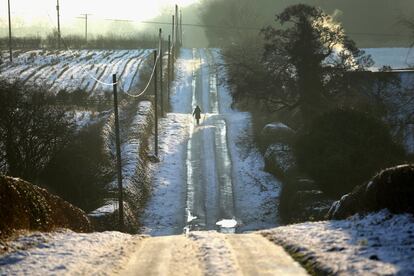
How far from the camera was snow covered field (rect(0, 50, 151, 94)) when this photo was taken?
63094 millimetres

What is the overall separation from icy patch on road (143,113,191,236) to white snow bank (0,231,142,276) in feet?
45.9

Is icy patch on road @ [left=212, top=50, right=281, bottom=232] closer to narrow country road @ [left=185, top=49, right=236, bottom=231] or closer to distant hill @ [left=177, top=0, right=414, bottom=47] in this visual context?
narrow country road @ [left=185, top=49, right=236, bottom=231]

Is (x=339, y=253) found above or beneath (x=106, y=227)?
above

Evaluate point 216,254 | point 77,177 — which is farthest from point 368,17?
point 216,254

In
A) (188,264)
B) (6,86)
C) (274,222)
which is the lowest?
(274,222)

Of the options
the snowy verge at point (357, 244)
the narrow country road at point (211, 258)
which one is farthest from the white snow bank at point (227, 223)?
the narrow country road at point (211, 258)

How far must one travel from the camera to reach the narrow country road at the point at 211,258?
10953 mm

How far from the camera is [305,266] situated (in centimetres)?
1094

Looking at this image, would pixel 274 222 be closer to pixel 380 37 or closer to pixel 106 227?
pixel 106 227

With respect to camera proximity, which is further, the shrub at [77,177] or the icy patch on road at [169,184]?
the icy patch on road at [169,184]

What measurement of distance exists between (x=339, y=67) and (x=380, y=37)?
2348 inches

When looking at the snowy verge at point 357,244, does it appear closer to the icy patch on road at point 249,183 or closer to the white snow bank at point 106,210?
the white snow bank at point 106,210

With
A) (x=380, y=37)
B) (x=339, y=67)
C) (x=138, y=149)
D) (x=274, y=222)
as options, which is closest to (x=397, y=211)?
(x=274, y=222)

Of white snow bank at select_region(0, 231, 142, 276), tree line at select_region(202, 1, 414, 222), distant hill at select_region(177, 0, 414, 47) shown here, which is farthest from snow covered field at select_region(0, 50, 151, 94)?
white snow bank at select_region(0, 231, 142, 276)
